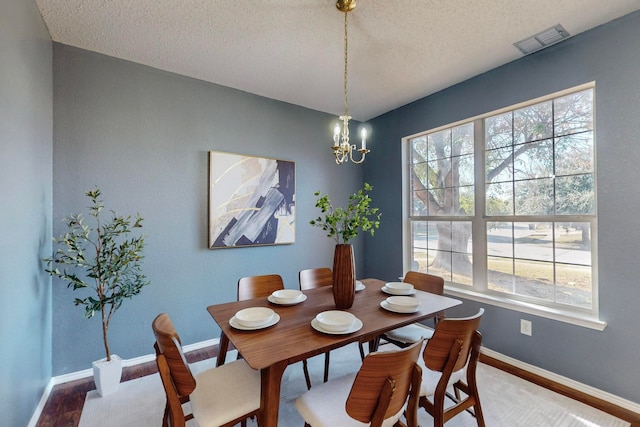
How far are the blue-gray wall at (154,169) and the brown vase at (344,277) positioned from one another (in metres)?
1.62

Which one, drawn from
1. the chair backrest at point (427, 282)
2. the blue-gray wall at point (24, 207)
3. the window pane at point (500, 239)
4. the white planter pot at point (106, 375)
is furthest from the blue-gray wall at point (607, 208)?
the blue-gray wall at point (24, 207)

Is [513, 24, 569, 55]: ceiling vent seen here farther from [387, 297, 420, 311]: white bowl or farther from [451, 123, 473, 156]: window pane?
[387, 297, 420, 311]: white bowl

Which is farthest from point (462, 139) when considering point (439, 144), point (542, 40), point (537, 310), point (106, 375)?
point (106, 375)

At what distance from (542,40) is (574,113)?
0.63 metres

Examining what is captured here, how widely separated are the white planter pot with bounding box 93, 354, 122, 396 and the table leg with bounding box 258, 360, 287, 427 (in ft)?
5.17

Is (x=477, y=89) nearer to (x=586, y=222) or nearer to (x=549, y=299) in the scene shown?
(x=586, y=222)

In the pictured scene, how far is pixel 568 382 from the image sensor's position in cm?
211

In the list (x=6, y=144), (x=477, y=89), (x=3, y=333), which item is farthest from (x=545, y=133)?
(x=3, y=333)

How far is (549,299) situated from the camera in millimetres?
2312

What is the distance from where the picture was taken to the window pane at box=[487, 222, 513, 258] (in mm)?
2582

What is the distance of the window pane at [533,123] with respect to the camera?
2350mm

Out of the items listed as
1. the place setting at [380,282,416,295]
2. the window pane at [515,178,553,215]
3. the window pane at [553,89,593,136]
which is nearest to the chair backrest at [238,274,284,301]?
the place setting at [380,282,416,295]

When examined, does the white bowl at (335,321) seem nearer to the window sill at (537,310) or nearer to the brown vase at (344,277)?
the brown vase at (344,277)

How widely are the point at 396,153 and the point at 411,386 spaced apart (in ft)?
9.61
